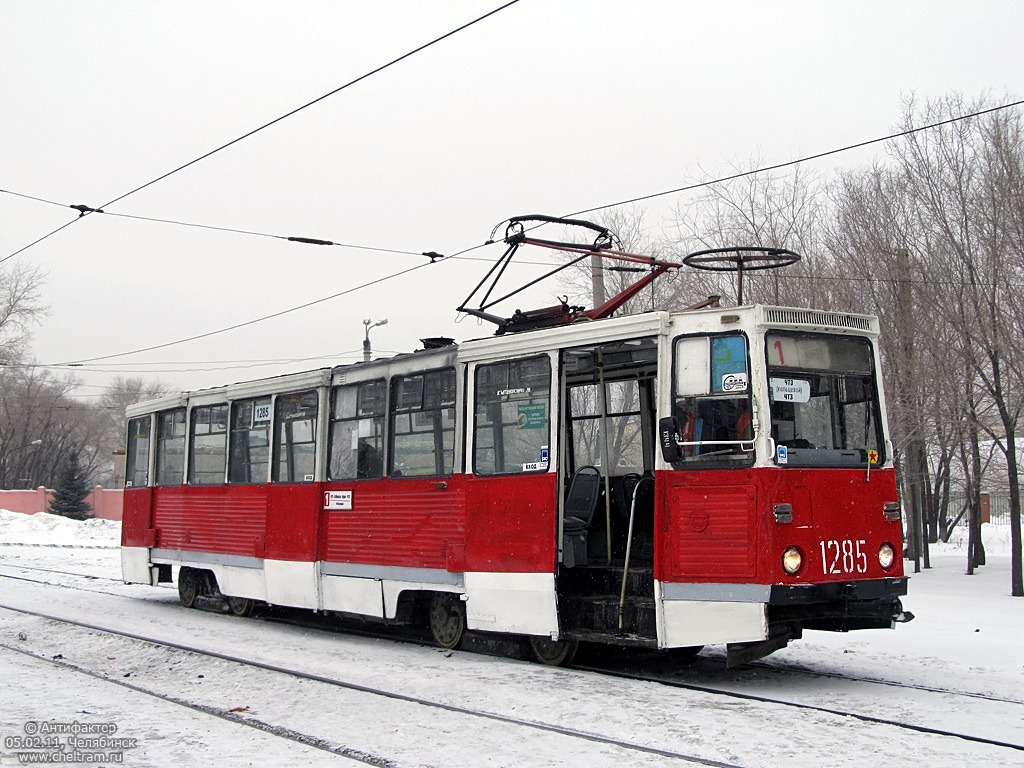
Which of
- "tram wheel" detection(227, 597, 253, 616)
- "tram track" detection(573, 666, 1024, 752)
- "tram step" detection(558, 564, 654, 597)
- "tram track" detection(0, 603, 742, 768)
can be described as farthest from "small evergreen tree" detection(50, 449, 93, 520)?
"tram track" detection(573, 666, 1024, 752)

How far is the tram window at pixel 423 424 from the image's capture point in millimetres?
10500

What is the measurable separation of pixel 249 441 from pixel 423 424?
3.93 meters

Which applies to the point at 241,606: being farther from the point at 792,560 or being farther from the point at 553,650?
the point at 792,560

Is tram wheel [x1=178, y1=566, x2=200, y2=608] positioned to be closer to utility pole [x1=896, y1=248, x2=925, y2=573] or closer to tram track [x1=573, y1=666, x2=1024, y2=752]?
tram track [x1=573, y1=666, x2=1024, y2=752]

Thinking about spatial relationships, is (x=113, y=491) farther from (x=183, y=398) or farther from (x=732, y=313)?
(x=732, y=313)

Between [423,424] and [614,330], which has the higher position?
[614,330]

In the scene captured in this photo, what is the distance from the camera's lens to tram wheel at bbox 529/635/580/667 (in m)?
9.45

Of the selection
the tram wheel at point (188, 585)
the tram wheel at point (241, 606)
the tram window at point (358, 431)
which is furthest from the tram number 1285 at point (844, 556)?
the tram wheel at point (188, 585)

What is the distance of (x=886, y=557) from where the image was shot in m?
8.39

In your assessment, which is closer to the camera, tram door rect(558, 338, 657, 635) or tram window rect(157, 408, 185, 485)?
tram door rect(558, 338, 657, 635)

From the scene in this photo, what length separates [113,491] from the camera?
2087 inches

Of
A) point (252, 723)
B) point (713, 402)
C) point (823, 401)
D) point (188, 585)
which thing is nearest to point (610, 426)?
point (713, 402)

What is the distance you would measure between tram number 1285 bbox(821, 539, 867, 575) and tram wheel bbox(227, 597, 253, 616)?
863cm

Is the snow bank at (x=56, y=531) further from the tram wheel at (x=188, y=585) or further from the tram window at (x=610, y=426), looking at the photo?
the tram window at (x=610, y=426)
